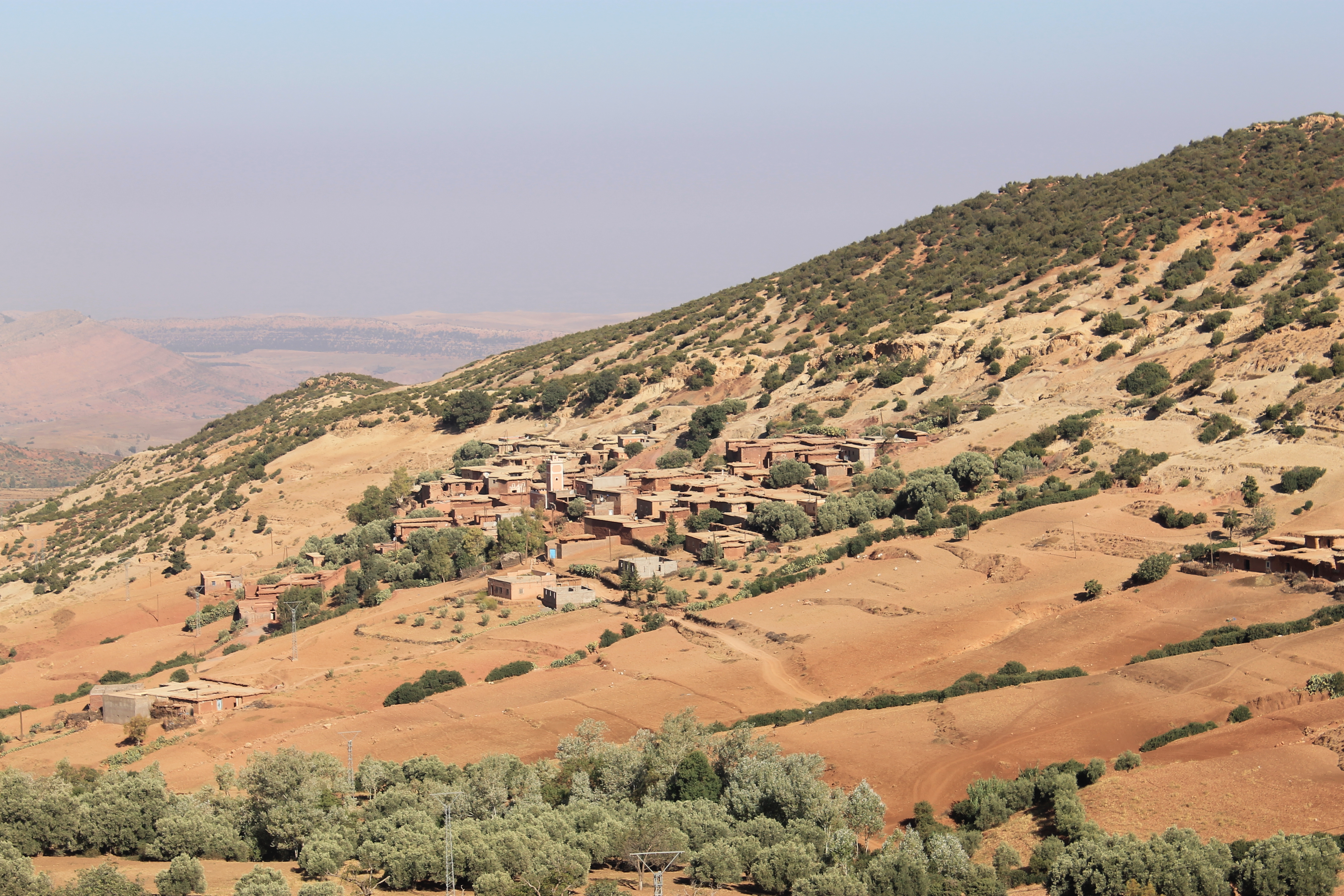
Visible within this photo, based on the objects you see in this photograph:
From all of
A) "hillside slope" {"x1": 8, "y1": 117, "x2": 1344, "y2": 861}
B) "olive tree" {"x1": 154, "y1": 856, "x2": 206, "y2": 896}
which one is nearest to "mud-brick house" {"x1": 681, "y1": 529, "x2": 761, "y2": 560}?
"hillside slope" {"x1": 8, "y1": 117, "x2": 1344, "y2": 861}

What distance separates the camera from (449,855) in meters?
20.5

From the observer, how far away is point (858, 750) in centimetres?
2780

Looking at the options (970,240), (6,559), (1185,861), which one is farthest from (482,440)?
(1185,861)

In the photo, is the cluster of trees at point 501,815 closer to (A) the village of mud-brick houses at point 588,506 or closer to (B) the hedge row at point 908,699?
(B) the hedge row at point 908,699

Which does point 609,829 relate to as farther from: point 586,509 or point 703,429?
point 703,429

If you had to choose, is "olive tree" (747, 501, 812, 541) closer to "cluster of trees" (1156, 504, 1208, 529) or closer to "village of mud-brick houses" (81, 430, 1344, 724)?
"village of mud-brick houses" (81, 430, 1344, 724)

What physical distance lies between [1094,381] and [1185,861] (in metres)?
38.0

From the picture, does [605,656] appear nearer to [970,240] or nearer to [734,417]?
[734,417]

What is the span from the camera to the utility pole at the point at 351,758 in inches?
1057

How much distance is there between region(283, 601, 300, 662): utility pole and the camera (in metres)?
39.8

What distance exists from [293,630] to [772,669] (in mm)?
17172

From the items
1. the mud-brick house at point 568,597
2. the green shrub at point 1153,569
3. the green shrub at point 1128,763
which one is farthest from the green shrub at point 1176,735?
the mud-brick house at point 568,597

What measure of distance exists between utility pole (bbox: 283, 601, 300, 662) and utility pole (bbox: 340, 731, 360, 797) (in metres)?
8.81

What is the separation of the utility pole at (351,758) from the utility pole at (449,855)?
388 cm
